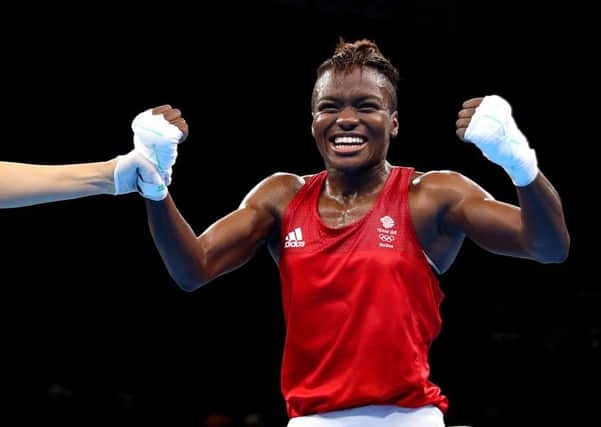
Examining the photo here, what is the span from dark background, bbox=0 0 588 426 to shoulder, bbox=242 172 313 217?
179 inches

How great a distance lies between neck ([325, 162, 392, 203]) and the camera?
3.32 meters

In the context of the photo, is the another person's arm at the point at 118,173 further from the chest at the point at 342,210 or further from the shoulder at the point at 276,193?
the chest at the point at 342,210

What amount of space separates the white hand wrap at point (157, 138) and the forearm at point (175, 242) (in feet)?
0.54

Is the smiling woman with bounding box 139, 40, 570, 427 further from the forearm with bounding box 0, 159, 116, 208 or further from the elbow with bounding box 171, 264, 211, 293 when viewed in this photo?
the forearm with bounding box 0, 159, 116, 208

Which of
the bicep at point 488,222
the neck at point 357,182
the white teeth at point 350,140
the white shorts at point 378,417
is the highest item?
the white teeth at point 350,140

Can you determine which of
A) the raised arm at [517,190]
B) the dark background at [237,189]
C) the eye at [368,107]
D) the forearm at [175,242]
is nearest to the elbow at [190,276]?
the forearm at [175,242]

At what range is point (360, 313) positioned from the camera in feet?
9.87

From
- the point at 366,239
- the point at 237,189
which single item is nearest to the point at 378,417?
the point at 366,239

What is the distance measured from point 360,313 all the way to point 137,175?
2.75ft

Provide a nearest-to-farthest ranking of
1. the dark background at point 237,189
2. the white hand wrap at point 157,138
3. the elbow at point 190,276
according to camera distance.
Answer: the white hand wrap at point 157,138 → the elbow at point 190,276 → the dark background at point 237,189

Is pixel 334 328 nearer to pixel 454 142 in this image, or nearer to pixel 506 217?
pixel 506 217

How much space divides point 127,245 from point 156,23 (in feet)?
6.56

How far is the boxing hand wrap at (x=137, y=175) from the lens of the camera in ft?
9.39

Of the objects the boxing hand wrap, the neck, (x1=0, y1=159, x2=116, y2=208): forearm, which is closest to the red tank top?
the neck
